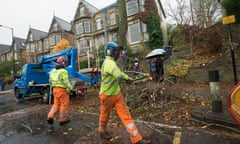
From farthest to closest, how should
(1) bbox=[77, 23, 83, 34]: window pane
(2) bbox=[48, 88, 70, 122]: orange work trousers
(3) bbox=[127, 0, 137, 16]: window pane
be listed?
(1) bbox=[77, 23, 83, 34]: window pane, (3) bbox=[127, 0, 137, 16]: window pane, (2) bbox=[48, 88, 70, 122]: orange work trousers

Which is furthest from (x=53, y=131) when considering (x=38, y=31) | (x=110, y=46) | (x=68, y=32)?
(x=38, y=31)

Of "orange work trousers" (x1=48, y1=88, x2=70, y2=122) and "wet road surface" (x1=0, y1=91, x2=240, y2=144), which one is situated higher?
"orange work trousers" (x1=48, y1=88, x2=70, y2=122)

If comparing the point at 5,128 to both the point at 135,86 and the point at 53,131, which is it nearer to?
the point at 53,131

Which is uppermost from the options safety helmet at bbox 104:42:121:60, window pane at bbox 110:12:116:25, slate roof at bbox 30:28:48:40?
slate roof at bbox 30:28:48:40

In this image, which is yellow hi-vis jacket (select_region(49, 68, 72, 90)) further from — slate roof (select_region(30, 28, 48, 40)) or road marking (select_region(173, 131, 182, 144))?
slate roof (select_region(30, 28, 48, 40))

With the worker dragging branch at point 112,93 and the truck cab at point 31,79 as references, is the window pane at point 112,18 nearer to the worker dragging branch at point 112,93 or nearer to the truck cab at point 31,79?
the truck cab at point 31,79

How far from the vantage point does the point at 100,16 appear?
2647 centimetres

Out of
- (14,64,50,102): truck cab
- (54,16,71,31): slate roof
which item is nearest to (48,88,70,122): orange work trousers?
(14,64,50,102): truck cab

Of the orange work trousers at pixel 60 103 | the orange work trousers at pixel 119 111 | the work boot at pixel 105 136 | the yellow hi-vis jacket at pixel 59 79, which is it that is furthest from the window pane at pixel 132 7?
the work boot at pixel 105 136

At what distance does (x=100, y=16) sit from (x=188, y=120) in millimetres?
25347

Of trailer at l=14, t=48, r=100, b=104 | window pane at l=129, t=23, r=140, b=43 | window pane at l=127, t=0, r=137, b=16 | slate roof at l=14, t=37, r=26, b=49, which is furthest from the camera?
slate roof at l=14, t=37, r=26, b=49

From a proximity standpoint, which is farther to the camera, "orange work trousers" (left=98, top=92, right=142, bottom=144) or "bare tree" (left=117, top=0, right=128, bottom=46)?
"bare tree" (left=117, top=0, right=128, bottom=46)

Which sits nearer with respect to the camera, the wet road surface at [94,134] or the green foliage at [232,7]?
the wet road surface at [94,134]

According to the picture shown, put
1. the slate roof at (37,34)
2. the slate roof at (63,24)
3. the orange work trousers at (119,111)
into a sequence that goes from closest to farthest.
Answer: the orange work trousers at (119,111) < the slate roof at (63,24) < the slate roof at (37,34)
